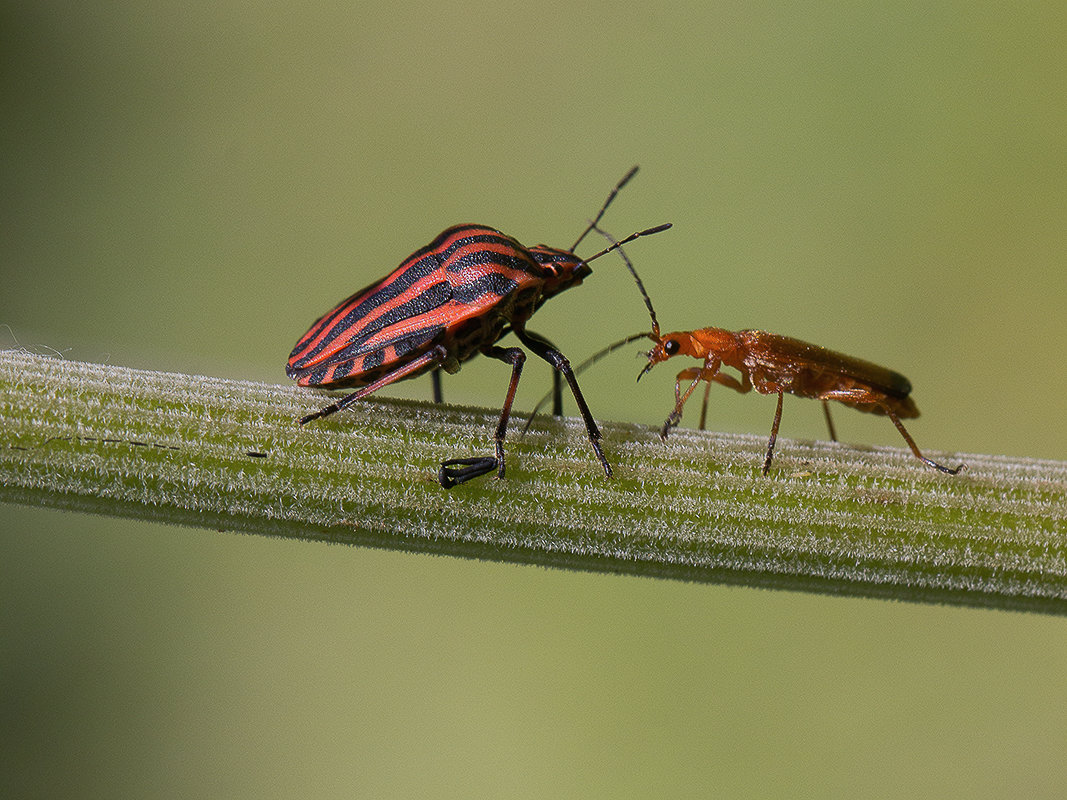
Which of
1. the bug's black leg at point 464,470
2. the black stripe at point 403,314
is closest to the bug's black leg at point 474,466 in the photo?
the bug's black leg at point 464,470

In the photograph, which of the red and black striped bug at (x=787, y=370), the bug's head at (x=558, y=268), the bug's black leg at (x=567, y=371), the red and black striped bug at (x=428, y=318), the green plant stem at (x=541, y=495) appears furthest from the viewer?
the red and black striped bug at (x=787, y=370)

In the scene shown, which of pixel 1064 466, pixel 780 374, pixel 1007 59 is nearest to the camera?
pixel 1064 466

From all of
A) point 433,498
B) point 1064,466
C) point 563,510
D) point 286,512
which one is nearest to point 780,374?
point 1064,466

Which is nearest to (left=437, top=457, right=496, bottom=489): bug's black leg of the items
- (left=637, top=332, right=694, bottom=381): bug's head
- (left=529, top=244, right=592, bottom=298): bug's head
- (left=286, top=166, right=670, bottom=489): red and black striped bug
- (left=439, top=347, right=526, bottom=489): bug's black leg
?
(left=439, top=347, right=526, bottom=489): bug's black leg

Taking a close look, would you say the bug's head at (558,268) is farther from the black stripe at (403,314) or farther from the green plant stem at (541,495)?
the green plant stem at (541,495)

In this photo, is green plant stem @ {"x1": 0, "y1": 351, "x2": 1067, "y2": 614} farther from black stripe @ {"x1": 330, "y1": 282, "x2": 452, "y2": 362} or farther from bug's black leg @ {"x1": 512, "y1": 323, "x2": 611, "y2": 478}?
black stripe @ {"x1": 330, "y1": 282, "x2": 452, "y2": 362}

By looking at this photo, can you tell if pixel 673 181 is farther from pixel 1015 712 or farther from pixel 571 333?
pixel 1015 712

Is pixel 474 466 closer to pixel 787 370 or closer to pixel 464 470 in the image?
pixel 464 470
